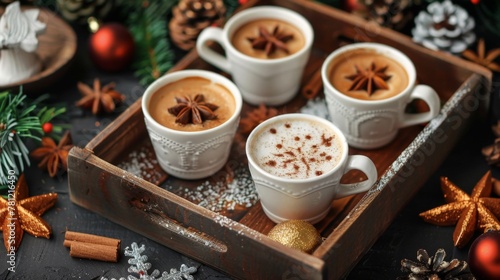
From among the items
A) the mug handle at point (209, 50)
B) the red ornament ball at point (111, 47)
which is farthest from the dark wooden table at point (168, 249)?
the mug handle at point (209, 50)

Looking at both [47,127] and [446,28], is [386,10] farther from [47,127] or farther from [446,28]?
[47,127]

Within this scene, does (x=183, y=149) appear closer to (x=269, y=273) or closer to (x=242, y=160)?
(x=242, y=160)

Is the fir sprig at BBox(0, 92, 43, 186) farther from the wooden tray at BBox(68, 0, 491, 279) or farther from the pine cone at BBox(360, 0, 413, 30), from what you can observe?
the pine cone at BBox(360, 0, 413, 30)

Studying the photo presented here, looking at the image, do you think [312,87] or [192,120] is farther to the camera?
[312,87]

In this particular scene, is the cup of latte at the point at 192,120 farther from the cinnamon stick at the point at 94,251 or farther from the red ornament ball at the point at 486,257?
the red ornament ball at the point at 486,257

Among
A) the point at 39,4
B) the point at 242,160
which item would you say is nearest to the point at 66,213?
the point at 242,160

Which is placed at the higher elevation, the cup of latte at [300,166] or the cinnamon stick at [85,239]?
the cup of latte at [300,166]

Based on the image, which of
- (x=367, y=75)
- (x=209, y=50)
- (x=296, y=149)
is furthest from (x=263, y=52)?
(x=296, y=149)
